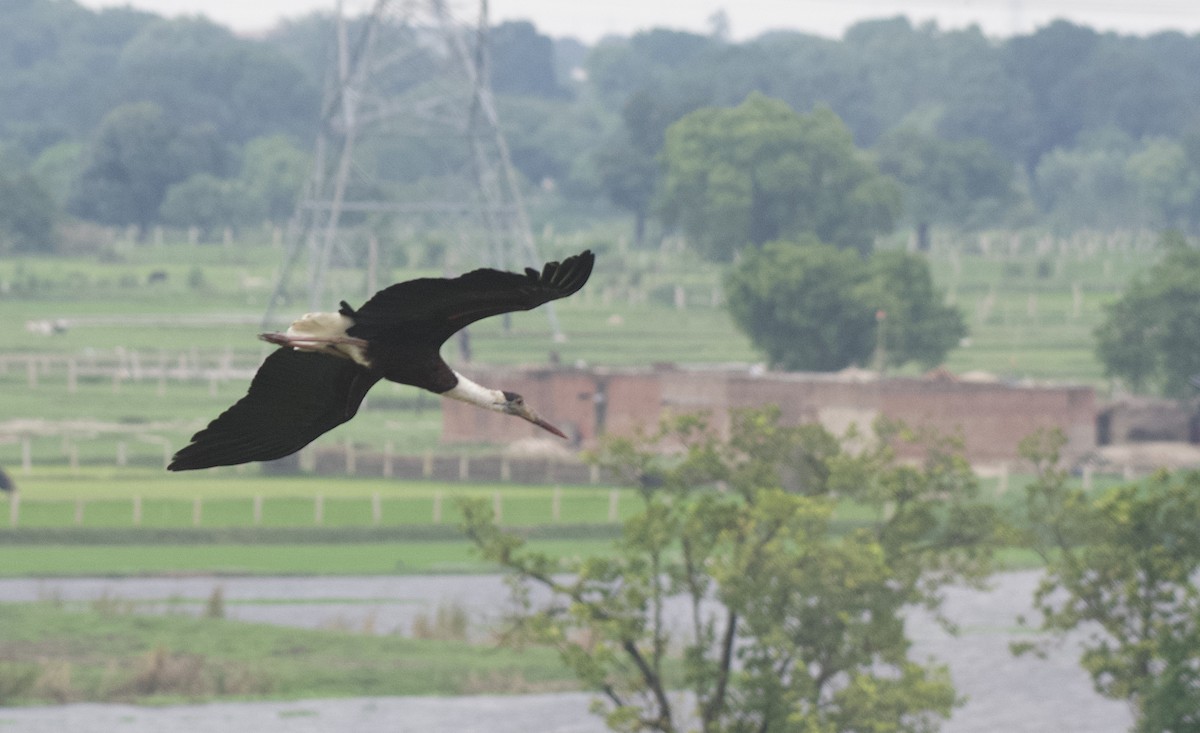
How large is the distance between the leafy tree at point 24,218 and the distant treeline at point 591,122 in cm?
10

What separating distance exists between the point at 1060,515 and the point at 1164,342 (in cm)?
5013

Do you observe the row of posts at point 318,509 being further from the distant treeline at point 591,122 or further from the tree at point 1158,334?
the distant treeline at point 591,122

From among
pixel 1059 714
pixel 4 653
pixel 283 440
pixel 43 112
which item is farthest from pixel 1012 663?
pixel 43 112

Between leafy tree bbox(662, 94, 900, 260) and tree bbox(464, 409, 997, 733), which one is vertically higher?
leafy tree bbox(662, 94, 900, 260)

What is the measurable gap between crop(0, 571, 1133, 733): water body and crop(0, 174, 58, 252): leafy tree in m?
66.9

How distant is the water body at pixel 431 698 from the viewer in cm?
4522

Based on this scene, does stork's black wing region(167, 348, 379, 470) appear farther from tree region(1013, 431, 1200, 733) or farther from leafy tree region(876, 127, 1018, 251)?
leafy tree region(876, 127, 1018, 251)

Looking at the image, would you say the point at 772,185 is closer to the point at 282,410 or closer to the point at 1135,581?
the point at 1135,581

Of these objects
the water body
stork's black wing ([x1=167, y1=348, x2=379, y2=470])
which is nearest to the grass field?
the water body

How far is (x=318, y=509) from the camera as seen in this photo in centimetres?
6681

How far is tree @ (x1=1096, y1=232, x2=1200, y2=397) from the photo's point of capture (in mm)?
89812

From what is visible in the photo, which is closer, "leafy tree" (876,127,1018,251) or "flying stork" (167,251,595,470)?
"flying stork" (167,251,595,470)

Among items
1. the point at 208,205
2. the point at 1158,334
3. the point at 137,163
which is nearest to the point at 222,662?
the point at 1158,334

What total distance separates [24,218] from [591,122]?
64247 millimetres
